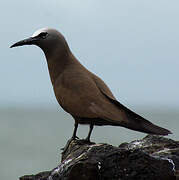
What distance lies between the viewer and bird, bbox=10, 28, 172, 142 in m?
9.43

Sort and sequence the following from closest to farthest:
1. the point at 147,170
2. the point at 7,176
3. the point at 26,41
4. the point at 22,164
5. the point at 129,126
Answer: the point at 147,170 < the point at 129,126 < the point at 26,41 < the point at 7,176 < the point at 22,164

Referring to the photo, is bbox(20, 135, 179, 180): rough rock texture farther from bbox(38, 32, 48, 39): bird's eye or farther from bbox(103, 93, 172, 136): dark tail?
bbox(38, 32, 48, 39): bird's eye

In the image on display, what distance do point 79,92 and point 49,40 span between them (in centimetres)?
125

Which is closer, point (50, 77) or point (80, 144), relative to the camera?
point (80, 144)

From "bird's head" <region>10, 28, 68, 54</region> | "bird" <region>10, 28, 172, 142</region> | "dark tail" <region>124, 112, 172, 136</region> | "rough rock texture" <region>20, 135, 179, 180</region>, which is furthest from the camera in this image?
"bird's head" <region>10, 28, 68, 54</region>

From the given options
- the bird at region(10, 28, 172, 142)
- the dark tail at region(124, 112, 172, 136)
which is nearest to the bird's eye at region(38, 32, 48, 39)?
the bird at region(10, 28, 172, 142)

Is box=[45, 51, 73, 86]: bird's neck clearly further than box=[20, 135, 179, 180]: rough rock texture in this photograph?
Yes

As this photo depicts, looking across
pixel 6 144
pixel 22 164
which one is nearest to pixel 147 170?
pixel 22 164

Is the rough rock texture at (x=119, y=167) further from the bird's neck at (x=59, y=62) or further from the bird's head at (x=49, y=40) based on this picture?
the bird's head at (x=49, y=40)

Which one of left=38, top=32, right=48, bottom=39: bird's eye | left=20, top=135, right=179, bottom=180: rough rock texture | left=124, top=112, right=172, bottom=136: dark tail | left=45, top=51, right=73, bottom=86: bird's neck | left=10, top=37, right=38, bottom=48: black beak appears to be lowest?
left=20, top=135, right=179, bottom=180: rough rock texture

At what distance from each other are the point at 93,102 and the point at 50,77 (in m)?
1.33

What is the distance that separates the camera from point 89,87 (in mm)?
9914

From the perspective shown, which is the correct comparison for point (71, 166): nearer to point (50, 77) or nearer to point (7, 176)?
point (50, 77)

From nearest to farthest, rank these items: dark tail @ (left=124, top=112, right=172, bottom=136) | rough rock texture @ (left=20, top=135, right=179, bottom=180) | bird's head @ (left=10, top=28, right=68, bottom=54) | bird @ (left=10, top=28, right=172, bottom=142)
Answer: rough rock texture @ (left=20, top=135, right=179, bottom=180) < dark tail @ (left=124, top=112, right=172, bottom=136) < bird @ (left=10, top=28, right=172, bottom=142) < bird's head @ (left=10, top=28, right=68, bottom=54)
